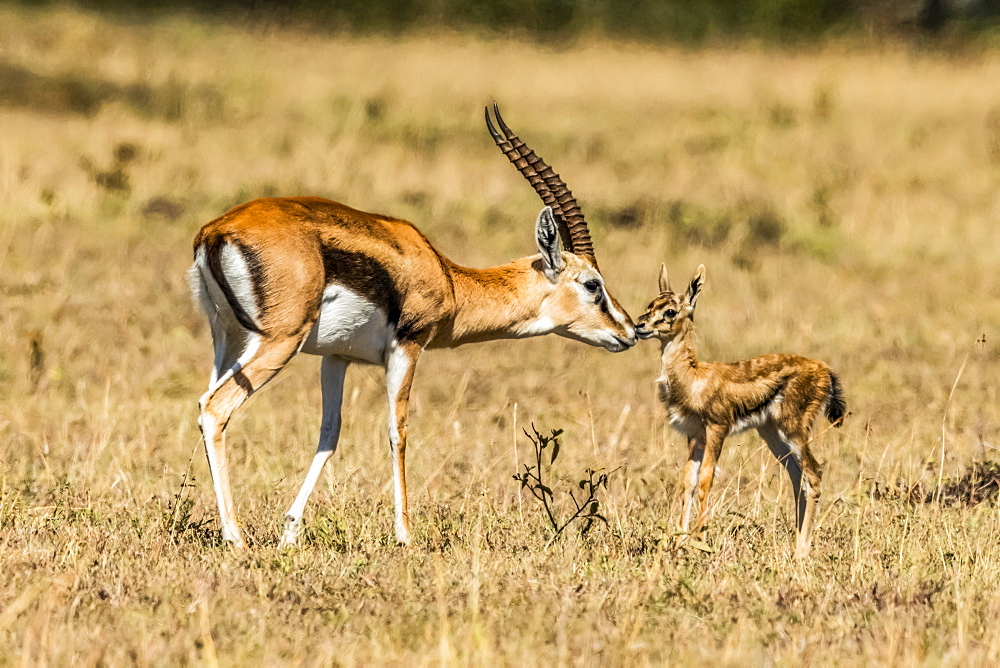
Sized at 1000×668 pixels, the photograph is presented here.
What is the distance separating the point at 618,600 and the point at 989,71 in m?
18.8

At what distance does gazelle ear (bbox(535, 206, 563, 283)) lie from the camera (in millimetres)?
6938

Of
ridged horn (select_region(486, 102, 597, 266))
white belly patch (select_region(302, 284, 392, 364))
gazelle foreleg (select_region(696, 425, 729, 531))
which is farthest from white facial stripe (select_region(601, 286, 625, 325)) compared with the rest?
white belly patch (select_region(302, 284, 392, 364))

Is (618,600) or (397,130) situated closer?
(618,600)

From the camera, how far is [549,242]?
703 centimetres

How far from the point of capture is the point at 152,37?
21312 mm

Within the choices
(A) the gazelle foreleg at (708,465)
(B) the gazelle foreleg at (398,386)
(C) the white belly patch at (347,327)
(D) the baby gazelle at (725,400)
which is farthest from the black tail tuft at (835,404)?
(C) the white belly patch at (347,327)

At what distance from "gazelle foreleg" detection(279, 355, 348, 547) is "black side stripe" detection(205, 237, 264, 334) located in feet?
2.34

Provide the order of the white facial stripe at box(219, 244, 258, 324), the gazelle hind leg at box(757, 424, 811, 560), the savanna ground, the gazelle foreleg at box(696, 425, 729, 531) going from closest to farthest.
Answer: the savanna ground → the white facial stripe at box(219, 244, 258, 324) → the gazelle foreleg at box(696, 425, 729, 531) → the gazelle hind leg at box(757, 424, 811, 560)

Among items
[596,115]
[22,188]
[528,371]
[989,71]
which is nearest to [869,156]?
[596,115]

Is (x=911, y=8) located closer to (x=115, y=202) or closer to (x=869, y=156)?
(x=869, y=156)

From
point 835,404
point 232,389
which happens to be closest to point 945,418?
point 835,404

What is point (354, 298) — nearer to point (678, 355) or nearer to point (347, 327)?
point (347, 327)

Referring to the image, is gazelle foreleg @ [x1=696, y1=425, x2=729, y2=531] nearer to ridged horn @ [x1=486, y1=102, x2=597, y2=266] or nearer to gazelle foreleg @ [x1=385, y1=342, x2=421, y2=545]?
ridged horn @ [x1=486, y1=102, x2=597, y2=266]

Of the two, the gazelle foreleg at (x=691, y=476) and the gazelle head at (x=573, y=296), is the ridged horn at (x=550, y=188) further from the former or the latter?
the gazelle foreleg at (x=691, y=476)
